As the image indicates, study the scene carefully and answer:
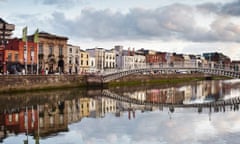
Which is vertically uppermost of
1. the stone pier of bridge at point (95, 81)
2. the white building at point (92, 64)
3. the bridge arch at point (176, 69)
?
the white building at point (92, 64)

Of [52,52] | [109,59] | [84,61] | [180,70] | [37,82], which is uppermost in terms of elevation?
[52,52]

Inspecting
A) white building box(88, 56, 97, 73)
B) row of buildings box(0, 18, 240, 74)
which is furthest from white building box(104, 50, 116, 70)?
white building box(88, 56, 97, 73)

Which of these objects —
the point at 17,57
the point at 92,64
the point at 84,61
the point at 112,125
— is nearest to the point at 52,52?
the point at 17,57

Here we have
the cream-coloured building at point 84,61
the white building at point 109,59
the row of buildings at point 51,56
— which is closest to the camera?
the row of buildings at point 51,56

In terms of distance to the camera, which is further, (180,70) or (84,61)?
(84,61)

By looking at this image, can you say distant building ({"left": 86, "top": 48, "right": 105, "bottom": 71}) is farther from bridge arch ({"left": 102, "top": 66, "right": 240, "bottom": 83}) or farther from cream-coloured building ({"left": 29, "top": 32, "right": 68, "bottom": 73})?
bridge arch ({"left": 102, "top": 66, "right": 240, "bottom": 83})

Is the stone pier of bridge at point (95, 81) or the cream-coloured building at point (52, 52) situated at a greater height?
the cream-coloured building at point (52, 52)

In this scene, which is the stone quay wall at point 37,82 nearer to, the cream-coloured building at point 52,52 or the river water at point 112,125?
the cream-coloured building at point 52,52

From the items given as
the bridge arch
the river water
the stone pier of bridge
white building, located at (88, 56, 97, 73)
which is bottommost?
the river water

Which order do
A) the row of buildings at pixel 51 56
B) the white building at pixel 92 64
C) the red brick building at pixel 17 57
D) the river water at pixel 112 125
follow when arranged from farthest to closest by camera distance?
the white building at pixel 92 64 → the row of buildings at pixel 51 56 → the red brick building at pixel 17 57 → the river water at pixel 112 125

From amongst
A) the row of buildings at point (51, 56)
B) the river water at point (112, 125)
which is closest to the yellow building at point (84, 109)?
the river water at point (112, 125)

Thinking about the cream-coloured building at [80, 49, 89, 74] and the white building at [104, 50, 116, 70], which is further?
the white building at [104, 50, 116, 70]

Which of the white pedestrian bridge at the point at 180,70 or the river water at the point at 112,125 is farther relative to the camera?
the white pedestrian bridge at the point at 180,70

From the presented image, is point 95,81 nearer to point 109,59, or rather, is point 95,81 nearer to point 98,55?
point 98,55
